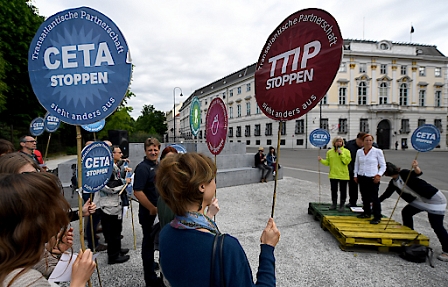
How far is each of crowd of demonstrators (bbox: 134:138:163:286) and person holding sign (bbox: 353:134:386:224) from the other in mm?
3852

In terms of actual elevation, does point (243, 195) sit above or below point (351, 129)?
below

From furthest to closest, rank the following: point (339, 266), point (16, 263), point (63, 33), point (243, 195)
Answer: point (243, 195)
point (339, 266)
point (63, 33)
point (16, 263)

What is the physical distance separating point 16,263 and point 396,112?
151 ft

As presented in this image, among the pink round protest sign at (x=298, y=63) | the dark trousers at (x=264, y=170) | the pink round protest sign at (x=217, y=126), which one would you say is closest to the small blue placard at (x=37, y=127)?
the pink round protest sign at (x=217, y=126)

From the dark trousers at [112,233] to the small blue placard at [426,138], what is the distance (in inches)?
209

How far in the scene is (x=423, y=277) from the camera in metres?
3.15

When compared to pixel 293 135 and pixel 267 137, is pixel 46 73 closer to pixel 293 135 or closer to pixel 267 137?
pixel 293 135

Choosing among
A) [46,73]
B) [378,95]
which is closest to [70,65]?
[46,73]

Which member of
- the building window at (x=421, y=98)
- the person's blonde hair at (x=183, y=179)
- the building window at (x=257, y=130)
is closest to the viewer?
the person's blonde hair at (x=183, y=179)

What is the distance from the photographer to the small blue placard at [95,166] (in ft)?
9.39

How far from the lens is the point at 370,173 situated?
15.2 feet

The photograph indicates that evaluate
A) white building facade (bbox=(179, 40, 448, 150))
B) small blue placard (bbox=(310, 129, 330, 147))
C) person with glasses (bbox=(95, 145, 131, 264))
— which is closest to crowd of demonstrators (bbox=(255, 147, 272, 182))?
small blue placard (bbox=(310, 129, 330, 147))

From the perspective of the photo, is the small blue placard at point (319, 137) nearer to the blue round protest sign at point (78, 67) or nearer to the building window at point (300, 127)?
the blue round protest sign at point (78, 67)

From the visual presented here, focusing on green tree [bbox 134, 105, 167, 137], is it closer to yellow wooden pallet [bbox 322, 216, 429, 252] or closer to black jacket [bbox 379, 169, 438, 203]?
yellow wooden pallet [bbox 322, 216, 429, 252]
